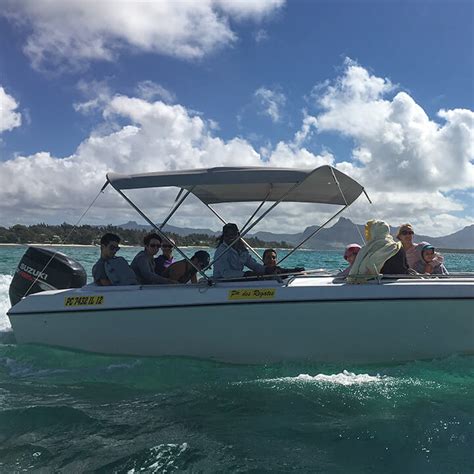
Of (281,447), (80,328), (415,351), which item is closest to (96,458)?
(281,447)

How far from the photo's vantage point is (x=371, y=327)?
515 centimetres

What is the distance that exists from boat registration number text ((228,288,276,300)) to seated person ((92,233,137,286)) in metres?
1.43

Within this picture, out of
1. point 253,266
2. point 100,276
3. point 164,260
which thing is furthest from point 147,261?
point 253,266

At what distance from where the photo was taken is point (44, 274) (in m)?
6.98

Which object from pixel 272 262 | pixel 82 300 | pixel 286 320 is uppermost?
pixel 272 262

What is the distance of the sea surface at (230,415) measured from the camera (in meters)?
3.49

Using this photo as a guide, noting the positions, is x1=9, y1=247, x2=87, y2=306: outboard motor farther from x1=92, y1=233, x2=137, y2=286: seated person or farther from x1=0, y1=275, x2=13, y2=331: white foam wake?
x1=0, y1=275, x2=13, y2=331: white foam wake

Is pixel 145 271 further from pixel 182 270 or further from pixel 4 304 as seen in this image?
pixel 4 304

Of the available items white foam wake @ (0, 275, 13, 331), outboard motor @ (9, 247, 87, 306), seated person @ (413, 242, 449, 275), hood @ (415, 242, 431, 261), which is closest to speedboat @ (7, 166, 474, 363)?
seated person @ (413, 242, 449, 275)

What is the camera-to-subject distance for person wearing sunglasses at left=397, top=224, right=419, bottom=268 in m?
6.45

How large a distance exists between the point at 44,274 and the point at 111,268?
1.44 meters

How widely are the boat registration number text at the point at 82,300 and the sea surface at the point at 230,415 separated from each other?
64cm

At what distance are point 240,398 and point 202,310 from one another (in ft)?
3.57

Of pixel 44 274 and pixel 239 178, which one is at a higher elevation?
pixel 239 178
